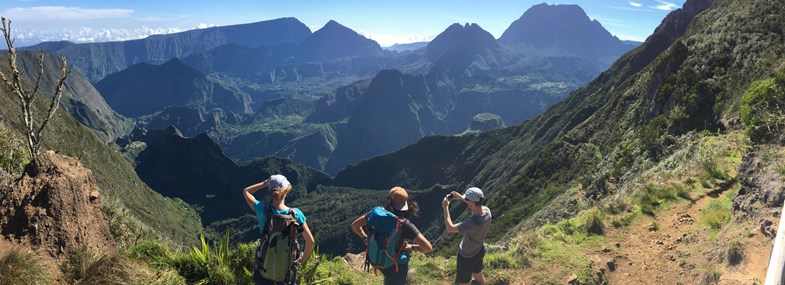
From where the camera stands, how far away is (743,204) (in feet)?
42.1

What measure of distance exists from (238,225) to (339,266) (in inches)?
7022

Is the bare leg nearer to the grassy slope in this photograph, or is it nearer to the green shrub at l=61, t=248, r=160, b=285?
the green shrub at l=61, t=248, r=160, b=285

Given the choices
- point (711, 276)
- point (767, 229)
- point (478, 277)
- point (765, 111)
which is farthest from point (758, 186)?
point (478, 277)

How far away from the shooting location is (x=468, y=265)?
9.72m

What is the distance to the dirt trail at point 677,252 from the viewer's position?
10.2 meters

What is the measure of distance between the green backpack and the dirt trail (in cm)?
1011

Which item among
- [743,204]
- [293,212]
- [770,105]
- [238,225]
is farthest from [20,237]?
[238,225]

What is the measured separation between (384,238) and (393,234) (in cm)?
23

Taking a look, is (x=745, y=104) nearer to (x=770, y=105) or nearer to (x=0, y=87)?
(x=770, y=105)

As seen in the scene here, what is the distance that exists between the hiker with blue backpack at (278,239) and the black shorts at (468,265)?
3981 millimetres

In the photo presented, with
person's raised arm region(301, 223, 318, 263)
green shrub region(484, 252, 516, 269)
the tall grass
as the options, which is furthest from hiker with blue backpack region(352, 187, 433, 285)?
green shrub region(484, 252, 516, 269)

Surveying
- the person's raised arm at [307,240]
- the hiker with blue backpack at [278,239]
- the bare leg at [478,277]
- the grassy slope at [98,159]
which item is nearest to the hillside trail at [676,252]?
the bare leg at [478,277]

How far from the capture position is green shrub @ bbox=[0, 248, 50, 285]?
5898 mm

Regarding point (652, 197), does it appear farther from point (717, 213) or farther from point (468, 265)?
point (468, 265)
